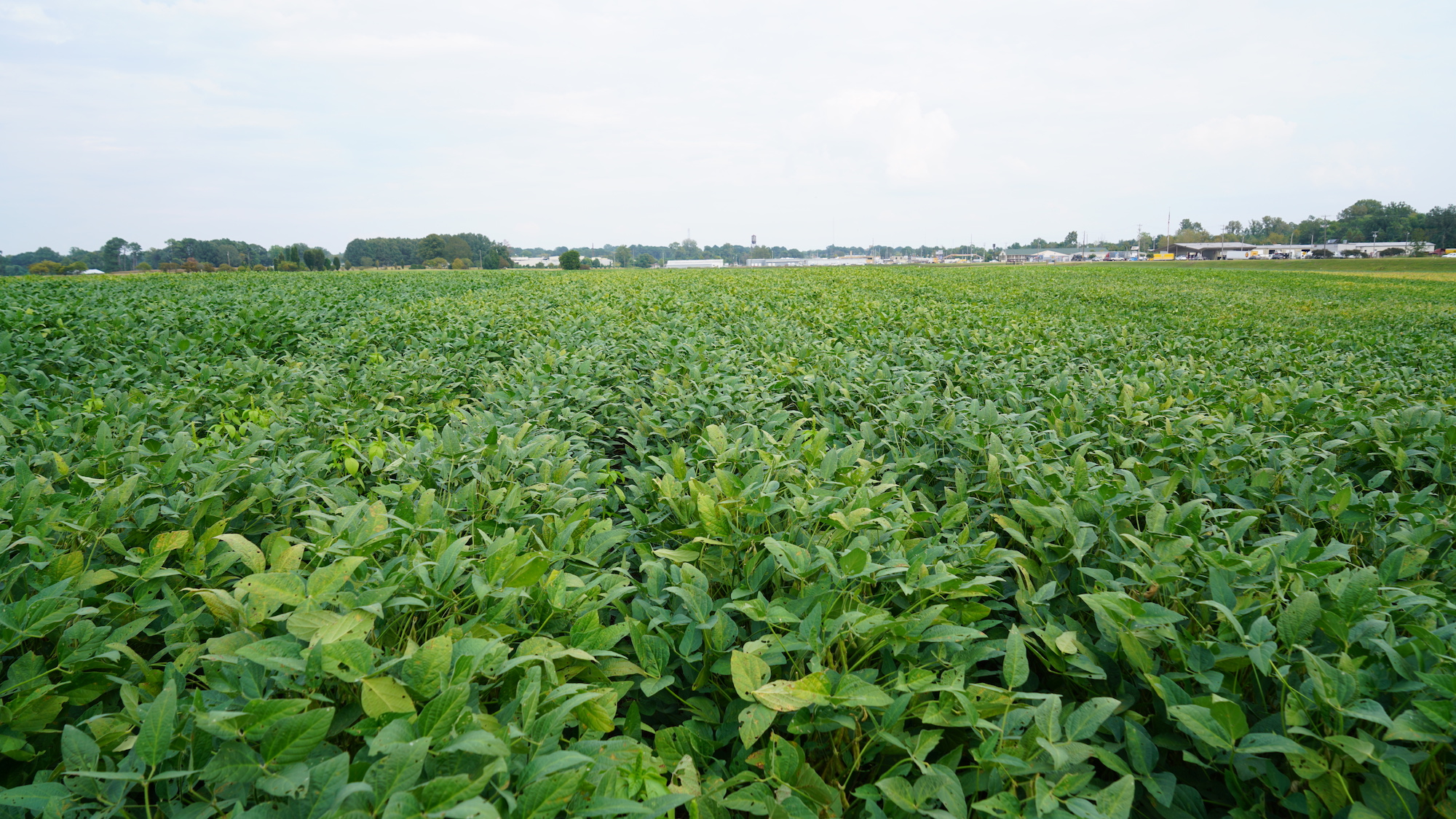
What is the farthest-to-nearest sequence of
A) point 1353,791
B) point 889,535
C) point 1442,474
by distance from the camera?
point 1442,474, point 889,535, point 1353,791

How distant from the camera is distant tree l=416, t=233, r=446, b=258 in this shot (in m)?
87.2

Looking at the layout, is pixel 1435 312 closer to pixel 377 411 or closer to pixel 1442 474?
pixel 1442 474

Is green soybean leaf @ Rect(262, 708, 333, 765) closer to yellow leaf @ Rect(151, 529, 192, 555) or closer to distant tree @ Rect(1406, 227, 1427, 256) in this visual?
yellow leaf @ Rect(151, 529, 192, 555)

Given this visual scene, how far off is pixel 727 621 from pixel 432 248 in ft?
317

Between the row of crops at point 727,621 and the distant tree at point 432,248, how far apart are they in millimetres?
92913

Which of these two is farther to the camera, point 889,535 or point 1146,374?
point 1146,374

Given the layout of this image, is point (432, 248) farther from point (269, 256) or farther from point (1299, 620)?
point (1299, 620)

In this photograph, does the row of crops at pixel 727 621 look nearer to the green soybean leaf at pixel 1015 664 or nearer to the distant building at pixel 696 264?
the green soybean leaf at pixel 1015 664

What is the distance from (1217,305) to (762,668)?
15903 mm

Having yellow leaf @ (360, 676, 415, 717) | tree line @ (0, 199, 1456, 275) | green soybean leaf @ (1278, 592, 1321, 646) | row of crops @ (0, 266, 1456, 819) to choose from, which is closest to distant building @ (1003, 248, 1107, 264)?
tree line @ (0, 199, 1456, 275)

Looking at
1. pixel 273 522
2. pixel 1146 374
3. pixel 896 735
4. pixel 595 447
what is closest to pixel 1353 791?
pixel 896 735

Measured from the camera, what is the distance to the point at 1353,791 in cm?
128

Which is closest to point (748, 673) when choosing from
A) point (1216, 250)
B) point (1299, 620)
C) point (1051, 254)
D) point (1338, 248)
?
point (1299, 620)

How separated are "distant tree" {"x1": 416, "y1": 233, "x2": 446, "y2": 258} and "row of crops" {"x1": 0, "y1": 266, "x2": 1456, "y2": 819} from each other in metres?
92.9
